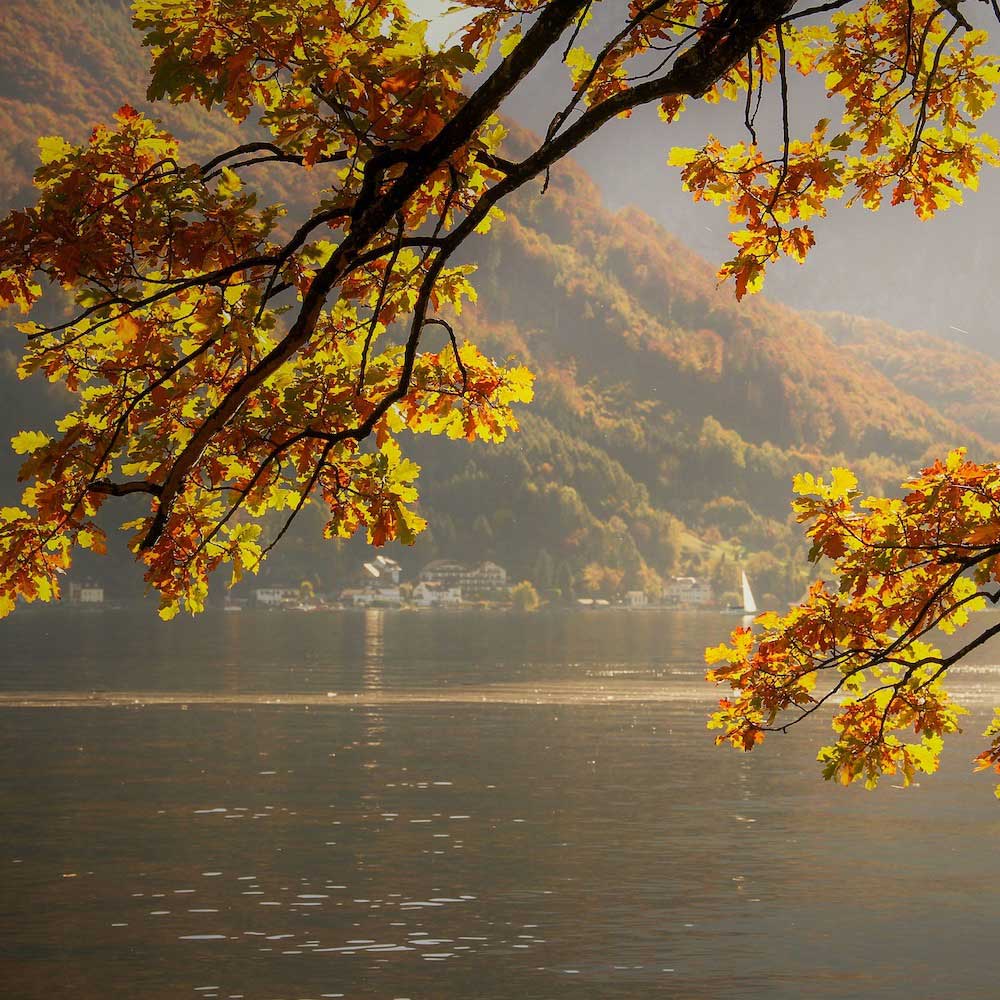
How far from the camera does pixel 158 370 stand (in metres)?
9.41

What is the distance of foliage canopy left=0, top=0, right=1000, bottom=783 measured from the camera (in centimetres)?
754

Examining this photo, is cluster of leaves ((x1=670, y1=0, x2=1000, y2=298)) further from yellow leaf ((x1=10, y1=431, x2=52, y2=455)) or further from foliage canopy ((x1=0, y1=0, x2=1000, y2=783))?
yellow leaf ((x1=10, y1=431, x2=52, y2=455))

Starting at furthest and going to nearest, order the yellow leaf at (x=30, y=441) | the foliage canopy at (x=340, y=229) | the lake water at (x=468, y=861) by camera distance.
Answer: the lake water at (x=468, y=861), the yellow leaf at (x=30, y=441), the foliage canopy at (x=340, y=229)

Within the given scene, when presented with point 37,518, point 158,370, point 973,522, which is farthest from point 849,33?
point 37,518

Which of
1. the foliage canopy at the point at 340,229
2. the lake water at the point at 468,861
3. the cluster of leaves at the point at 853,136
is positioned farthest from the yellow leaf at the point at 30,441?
the lake water at the point at 468,861

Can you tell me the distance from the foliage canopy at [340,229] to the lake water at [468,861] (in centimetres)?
1563

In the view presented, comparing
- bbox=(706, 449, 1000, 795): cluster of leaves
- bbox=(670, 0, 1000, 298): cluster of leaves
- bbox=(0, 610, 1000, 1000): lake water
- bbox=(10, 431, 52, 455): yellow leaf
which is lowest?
bbox=(0, 610, 1000, 1000): lake water

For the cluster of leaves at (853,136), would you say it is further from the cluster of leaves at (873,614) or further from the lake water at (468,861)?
the lake water at (468,861)

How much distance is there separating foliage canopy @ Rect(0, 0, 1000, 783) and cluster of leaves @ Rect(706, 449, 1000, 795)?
0.08 metres

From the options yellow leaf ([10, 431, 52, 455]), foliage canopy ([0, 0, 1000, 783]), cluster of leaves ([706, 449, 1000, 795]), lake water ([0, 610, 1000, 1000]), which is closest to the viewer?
foliage canopy ([0, 0, 1000, 783])

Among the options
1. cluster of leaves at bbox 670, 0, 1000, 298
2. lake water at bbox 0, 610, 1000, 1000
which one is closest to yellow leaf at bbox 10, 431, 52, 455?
cluster of leaves at bbox 670, 0, 1000, 298

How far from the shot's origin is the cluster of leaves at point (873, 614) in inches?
473

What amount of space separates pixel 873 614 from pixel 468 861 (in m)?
24.8

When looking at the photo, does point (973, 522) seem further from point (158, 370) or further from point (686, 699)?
point (686, 699)
